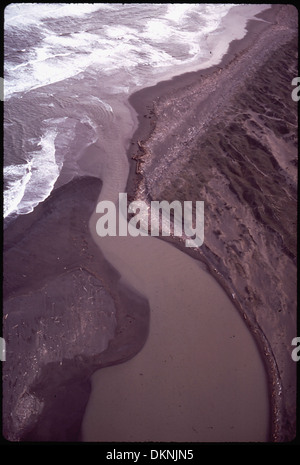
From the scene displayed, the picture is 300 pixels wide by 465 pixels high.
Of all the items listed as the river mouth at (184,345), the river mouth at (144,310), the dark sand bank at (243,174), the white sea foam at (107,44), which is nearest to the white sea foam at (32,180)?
the river mouth at (144,310)

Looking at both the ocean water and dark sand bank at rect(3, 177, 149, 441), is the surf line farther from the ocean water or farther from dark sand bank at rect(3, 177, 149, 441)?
the ocean water

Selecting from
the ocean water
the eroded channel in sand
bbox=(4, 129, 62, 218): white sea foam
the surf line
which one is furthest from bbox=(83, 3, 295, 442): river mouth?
the ocean water

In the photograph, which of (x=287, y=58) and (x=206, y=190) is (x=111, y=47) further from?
(x=206, y=190)

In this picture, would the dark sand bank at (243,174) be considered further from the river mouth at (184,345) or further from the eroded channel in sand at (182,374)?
the eroded channel in sand at (182,374)

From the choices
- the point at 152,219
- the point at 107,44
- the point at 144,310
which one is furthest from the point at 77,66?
Result: the point at 144,310

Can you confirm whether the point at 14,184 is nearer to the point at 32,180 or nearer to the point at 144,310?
the point at 32,180

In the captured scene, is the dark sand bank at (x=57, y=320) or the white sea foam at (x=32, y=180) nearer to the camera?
the dark sand bank at (x=57, y=320)
